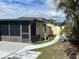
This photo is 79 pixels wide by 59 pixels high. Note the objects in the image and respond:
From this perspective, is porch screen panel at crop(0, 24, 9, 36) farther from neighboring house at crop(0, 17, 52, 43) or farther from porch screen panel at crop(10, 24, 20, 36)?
porch screen panel at crop(10, 24, 20, 36)

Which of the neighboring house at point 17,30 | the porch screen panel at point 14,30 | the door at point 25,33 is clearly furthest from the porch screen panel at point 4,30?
the door at point 25,33

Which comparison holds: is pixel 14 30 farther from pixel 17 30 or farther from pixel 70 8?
pixel 70 8

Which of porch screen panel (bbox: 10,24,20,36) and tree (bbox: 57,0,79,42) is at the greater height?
tree (bbox: 57,0,79,42)

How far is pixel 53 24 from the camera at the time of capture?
34.2 metres

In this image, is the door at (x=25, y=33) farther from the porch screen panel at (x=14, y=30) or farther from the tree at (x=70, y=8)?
the tree at (x=70, y=8)

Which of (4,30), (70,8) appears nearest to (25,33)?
(4,30)

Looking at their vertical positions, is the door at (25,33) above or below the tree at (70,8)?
below

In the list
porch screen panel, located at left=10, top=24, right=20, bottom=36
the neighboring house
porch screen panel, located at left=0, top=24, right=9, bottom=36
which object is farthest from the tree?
porch screen panel, located at left=0, top=24, right=9, bottom=36

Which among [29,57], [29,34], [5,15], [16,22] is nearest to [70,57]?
[29,57]

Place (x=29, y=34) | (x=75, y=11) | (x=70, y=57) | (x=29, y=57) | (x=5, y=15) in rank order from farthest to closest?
(x=5, y=15), (x=29, y=34), (x=29, y=57), (x=70, y=57), (x=75, y=11)

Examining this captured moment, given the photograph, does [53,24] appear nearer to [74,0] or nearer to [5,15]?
[5,15]

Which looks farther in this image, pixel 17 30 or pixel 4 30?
pixel 4 30

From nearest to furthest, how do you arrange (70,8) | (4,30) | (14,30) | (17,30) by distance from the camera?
1. (70,8)
2. (17,30)
3. (14,30)
4. (4,30)

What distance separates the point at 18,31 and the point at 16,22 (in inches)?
42.2
